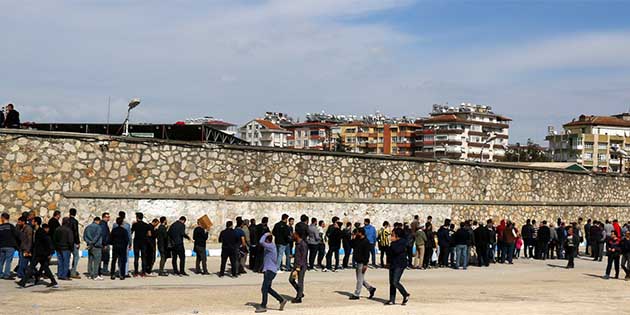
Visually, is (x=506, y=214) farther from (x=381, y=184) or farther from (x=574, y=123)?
Result: (x=574, y=123)

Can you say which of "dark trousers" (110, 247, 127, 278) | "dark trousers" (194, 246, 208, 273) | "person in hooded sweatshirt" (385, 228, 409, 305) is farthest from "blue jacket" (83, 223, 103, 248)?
"person in hooded sweatshirt" (385, 228, 409, 305)

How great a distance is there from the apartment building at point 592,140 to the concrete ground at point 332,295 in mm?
115172

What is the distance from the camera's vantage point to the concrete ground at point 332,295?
17328 millimetres

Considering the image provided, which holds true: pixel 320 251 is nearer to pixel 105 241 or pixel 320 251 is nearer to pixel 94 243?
pixel 105 241

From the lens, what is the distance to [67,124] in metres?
35.3

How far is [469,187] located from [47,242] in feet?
68.9

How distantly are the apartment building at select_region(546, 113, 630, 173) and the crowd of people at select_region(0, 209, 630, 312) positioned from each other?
111665 mm

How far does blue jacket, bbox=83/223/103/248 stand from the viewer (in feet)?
68.1

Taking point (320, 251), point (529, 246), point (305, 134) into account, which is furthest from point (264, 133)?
point (320, 251)

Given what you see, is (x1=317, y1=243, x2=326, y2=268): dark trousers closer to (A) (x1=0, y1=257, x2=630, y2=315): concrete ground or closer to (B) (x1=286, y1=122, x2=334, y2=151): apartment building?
(A) (x1=0, y1=257, x2=630, y2=315): concrete ground

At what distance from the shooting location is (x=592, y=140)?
454 ft

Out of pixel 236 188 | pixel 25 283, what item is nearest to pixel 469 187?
pixel 236 188

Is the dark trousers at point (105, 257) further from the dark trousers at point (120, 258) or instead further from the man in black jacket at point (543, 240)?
the man in black jacket at point (543, 240)

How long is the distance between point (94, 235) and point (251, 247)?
4.90 m
